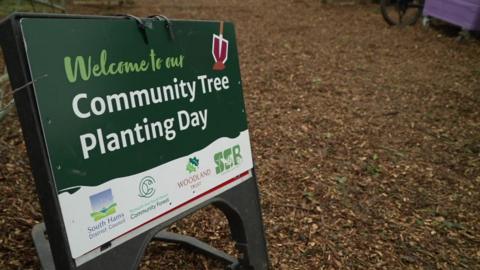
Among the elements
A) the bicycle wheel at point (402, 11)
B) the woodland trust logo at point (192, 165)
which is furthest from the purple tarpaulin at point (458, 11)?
the woodland trust logo at point (192, 165)

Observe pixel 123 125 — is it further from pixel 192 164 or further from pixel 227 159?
pixel 227 159

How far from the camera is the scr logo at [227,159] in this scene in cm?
152

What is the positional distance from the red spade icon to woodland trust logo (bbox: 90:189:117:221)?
23.9 inches

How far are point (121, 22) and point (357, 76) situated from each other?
4.08 meters

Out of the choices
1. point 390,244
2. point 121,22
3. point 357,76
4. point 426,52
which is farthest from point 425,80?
point 121,22

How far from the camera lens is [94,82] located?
114 cm

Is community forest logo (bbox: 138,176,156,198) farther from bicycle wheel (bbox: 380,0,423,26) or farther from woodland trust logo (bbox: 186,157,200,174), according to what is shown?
bicycle wheel (bbox: 380,0,423,26)

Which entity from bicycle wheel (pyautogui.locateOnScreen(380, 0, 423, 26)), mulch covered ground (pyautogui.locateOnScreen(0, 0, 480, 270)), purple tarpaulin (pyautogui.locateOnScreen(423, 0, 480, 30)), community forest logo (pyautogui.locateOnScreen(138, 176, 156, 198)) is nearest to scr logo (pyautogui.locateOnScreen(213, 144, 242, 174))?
community forest logo (pyautogui.locateOnScreen(138, 176, 156, 198))

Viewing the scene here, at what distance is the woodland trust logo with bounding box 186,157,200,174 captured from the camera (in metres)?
1.41

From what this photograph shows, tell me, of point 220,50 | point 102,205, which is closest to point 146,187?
point 102,205

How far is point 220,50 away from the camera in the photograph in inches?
60.7

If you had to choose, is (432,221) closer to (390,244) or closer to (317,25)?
(390,244)

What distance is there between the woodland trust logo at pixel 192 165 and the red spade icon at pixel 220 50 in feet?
1.13

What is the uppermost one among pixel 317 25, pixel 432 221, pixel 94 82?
pixel 94 82
